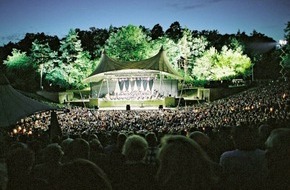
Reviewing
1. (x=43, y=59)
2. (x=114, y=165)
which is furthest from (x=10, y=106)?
(x=43, y=59)

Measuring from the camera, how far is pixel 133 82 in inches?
1651

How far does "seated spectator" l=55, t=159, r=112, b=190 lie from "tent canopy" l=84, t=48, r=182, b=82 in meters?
28.3

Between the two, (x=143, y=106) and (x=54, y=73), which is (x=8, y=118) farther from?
(x=54, y=73)

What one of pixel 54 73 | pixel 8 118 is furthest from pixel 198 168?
pixel 54 73

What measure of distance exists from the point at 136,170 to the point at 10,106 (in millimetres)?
4937

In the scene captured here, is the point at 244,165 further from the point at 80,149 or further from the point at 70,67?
the point at 70,67

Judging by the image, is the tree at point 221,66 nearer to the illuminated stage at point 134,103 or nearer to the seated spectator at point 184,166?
the illuminated stage at point 134,103

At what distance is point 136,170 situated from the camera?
3.37 meters

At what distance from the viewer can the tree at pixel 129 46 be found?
157 ft

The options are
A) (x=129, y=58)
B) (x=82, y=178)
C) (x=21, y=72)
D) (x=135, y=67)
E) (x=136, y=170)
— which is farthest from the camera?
(x=129, y=58)

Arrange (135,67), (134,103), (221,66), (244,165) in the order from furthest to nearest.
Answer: (221,66), (134,103), (135,67), (244,165)

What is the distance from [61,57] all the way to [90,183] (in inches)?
1728

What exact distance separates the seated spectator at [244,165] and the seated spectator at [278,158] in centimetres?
7

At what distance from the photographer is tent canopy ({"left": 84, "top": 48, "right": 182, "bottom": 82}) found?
30903 mm
